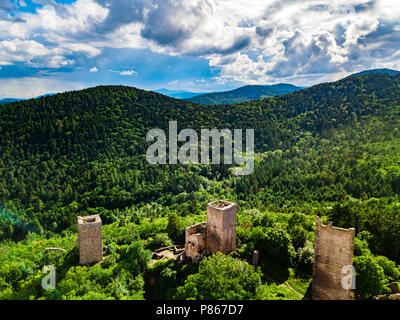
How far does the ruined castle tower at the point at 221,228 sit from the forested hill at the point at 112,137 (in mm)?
63709

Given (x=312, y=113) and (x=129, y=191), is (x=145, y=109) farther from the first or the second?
(x=312, y=113)

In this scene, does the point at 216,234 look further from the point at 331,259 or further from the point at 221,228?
the point at 331,259

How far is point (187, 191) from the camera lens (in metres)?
109

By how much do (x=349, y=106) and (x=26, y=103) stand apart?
188 m

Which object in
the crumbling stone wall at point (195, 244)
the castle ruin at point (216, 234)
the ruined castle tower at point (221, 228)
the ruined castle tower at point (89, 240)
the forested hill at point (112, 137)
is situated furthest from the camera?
the forested hill at point (112, 137)

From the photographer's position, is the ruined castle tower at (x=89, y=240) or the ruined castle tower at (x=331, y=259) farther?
the ruined castle tower at (x=89, y=240)

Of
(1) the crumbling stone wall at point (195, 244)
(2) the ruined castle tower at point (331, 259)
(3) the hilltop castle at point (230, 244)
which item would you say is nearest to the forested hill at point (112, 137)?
(3) the hilltop castle at point (230, 244)

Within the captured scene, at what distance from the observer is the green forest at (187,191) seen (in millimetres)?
32094

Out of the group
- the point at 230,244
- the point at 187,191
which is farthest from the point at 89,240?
the point at 187,191

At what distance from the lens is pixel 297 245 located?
3722 centimetres

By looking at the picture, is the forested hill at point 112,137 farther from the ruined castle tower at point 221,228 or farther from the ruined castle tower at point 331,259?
the ruined castle tower at point 331,259

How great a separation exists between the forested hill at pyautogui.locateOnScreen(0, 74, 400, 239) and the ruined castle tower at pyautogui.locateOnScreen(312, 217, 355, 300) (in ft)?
248

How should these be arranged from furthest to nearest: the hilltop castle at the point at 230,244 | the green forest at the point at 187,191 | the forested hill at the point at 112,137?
the forested hill at the point at 112,137 → the green forest at the point at 187,191 → the hilltop castle at the point at 230,244

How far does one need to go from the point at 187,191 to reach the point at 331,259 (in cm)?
8536
